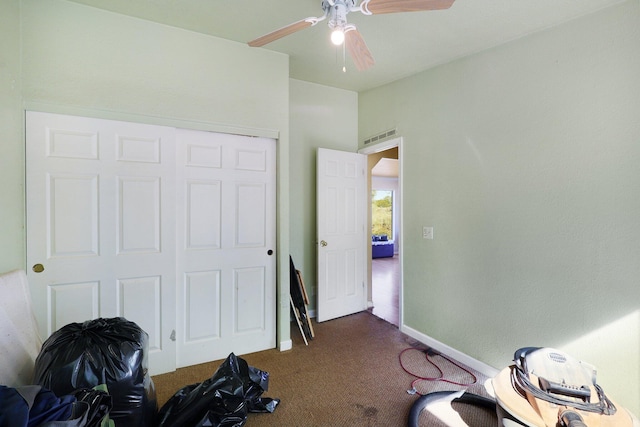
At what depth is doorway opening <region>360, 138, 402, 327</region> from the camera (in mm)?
3990

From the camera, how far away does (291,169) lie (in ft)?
11.4

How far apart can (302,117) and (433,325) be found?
2.74 m

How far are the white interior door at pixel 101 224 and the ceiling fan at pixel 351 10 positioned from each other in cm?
134

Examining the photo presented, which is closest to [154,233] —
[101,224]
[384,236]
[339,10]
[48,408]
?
[101,224]

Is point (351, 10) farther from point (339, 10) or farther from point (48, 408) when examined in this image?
point (48, 408)

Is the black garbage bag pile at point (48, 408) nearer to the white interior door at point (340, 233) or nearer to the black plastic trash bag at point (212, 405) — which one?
the black plastic trash bag at point (212, 405)

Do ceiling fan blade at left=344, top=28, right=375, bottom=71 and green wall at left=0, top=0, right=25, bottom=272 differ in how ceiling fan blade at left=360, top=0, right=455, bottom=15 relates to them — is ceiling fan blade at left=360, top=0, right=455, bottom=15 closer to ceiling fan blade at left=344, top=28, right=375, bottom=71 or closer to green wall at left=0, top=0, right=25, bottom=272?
ceiling fan blade at left=344, top=28, right=375, bottom=71

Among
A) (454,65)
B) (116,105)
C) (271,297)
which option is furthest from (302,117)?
(271,297)

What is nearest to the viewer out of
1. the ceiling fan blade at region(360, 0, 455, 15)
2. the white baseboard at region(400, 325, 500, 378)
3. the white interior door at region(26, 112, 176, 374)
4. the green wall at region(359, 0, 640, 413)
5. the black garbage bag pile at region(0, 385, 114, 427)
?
the black garbage bag pile at region(0, 385, 114, 427)

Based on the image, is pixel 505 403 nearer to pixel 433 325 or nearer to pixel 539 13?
pixel 433 325

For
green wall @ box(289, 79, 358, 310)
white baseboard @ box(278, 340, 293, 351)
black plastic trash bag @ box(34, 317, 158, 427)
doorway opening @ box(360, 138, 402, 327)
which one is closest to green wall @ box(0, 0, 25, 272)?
black plastic trash bag @ box(34, 317, 158, 427)

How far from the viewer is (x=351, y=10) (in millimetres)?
1520

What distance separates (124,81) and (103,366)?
1983 mm

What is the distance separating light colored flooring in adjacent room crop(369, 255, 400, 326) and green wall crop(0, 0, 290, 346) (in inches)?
59.6
